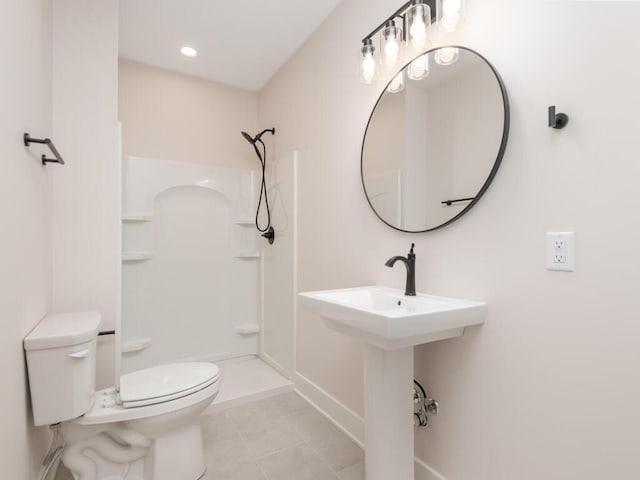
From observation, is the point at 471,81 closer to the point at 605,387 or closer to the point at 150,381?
the point at 605,387

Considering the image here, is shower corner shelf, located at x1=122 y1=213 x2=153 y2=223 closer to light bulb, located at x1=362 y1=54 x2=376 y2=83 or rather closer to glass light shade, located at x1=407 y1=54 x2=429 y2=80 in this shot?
light bulb, located at x1=362 y1=54 x2=376 y2=83

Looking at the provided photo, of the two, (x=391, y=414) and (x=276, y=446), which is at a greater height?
(x=391, y=414)

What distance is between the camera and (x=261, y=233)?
3.11 m

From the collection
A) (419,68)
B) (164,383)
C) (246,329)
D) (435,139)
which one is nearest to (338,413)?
(164,383)

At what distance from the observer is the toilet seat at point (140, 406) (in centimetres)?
138

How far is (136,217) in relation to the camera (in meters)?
2.62

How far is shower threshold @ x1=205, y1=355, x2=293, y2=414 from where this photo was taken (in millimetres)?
2262

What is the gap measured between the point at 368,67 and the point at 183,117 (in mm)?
1943

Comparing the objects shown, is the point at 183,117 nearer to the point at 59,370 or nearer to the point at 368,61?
the point at 368,61

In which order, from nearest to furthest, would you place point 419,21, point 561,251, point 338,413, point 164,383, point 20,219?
point 561,251 < point 20,219 < point 419,21 < point 164,383 < point 338,413

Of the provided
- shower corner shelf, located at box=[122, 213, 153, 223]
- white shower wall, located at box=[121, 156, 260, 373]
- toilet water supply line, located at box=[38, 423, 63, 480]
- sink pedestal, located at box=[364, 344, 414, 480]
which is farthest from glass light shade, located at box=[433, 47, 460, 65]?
shower corner shelf, located at box=[122, 213, 153, 223]

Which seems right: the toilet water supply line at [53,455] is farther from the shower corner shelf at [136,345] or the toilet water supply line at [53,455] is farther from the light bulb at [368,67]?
the light bulb at [368,67]

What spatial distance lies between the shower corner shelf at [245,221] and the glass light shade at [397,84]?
76.5 inches

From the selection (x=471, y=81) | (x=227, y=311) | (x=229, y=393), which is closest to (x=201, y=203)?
(x=227, y=311)
